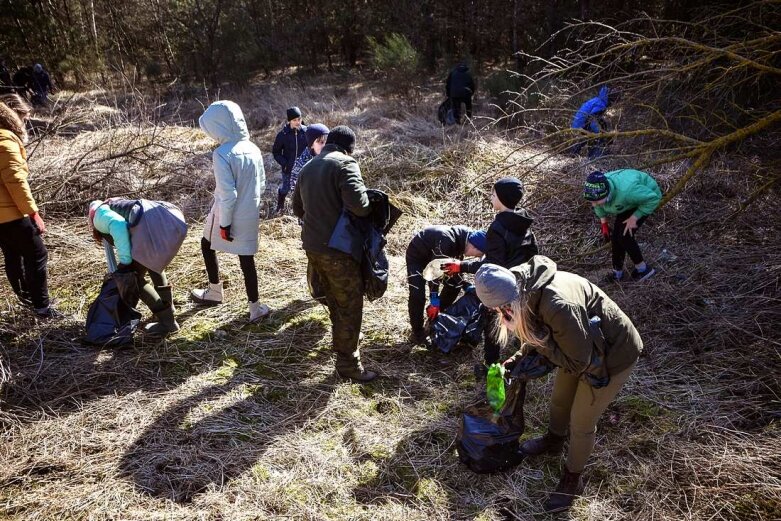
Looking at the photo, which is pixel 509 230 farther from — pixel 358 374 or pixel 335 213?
pixel 358 374

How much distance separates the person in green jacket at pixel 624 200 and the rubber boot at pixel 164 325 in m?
3.66

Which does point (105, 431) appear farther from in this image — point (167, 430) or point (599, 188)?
point (599, 188)

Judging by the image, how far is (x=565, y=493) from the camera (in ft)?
8.70

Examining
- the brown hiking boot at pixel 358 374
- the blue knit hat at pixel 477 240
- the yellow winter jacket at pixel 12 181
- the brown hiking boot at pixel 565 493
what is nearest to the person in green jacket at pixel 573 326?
the brown hiking boot at pixel 565 493

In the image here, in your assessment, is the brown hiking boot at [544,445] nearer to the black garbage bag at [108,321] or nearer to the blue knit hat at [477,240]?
the blue knit hat at [477,240]

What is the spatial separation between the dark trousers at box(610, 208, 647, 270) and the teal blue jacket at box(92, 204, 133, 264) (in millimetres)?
4095

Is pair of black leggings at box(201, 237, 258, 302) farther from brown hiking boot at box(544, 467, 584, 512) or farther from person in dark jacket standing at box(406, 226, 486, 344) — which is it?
brown hiking boot at box(544, 467, 584, 512)

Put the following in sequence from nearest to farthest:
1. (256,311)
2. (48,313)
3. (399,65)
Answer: (48,313)
(256,311)
(399,65)

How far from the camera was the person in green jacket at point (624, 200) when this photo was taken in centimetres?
434

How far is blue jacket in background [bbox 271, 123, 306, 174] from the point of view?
6406mm

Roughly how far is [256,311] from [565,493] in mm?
2744

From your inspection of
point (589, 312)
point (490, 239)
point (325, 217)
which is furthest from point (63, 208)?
point (589, 312)

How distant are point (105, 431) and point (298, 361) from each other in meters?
1.34

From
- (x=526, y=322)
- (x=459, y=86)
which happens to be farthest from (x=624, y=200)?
(x=459, y=86)
